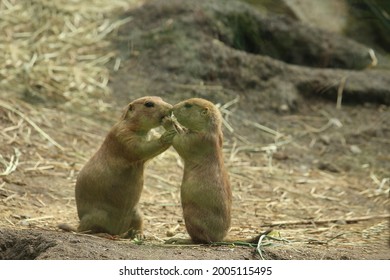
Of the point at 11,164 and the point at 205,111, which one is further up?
the point at 205,111

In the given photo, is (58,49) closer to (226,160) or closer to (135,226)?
(226,160)

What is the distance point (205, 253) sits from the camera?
5.93m

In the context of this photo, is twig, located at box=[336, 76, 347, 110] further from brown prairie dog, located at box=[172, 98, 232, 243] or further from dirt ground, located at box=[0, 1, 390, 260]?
brown prairie dog, located at box=[172, 98, 232, 243]

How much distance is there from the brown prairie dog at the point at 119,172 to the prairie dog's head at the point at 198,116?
13cm

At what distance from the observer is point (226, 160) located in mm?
10312

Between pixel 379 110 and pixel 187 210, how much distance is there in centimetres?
662

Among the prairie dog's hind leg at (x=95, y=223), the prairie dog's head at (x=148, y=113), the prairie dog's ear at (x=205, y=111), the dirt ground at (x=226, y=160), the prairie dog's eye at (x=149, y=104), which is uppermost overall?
the prairie dog's ear at (x=205, y=111)

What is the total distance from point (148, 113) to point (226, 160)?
3.73 metres

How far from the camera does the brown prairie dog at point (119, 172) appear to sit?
21.9ft

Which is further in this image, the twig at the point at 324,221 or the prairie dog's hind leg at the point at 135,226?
the twig at the point at 324,221

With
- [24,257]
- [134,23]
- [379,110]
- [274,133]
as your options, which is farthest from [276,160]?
[24,257]

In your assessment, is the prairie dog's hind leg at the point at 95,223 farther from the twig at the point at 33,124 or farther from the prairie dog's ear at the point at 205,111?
the twig at the point at 33,124

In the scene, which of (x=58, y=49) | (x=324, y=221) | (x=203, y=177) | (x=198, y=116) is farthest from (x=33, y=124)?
(x=203, y=177)

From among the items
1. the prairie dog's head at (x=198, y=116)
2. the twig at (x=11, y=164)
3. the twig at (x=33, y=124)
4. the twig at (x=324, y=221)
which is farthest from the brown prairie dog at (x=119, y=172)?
the twig at (x=33, y=124)
